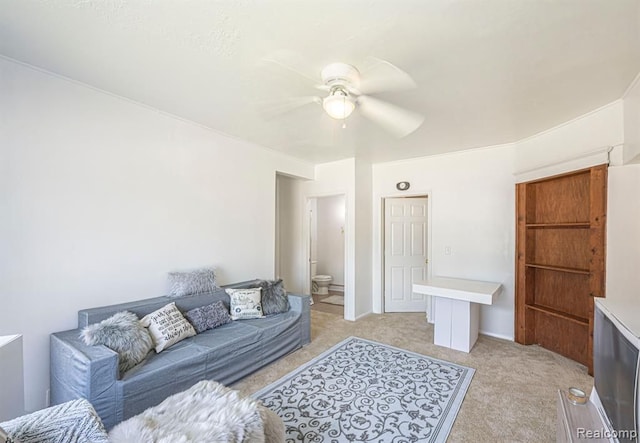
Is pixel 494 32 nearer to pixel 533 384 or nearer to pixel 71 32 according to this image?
pixel 71 32

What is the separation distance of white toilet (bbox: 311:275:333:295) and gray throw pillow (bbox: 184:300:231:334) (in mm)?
3429

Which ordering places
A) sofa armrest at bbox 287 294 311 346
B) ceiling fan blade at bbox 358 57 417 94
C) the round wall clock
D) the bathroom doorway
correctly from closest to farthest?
ceiling fan blade at bbox 358 57 417 94, sofa armrest at bbox 287 294 311 346, the round wall clock, the bathroom doorway

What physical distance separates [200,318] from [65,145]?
6.03 feet

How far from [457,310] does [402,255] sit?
5.29ft

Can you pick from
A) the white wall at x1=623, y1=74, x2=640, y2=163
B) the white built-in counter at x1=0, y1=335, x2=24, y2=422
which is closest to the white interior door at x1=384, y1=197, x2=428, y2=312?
the white wall at x1=623, y1=74, x2=640, y2=163

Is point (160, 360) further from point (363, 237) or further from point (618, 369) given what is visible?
point (363, 237)

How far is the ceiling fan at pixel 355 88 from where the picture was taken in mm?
1974

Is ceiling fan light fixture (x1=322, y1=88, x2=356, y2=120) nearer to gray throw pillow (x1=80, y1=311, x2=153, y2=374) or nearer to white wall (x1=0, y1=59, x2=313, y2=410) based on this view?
white wall (x1=0, y1=59, x2=313, y2=410)

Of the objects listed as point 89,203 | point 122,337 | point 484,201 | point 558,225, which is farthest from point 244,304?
point 558,225

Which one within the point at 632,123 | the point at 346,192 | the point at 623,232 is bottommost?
the point at 623,232

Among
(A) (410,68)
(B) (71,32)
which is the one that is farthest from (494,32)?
(B) (71,32)

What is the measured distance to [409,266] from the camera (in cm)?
497

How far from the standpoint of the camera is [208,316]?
9.42ft

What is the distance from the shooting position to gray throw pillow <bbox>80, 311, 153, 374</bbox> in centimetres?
203
